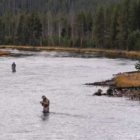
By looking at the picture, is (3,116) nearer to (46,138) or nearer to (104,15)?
(46,138)

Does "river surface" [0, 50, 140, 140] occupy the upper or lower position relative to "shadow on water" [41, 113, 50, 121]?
upper

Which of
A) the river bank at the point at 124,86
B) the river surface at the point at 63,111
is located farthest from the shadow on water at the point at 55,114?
the river bank at the point at 124,86

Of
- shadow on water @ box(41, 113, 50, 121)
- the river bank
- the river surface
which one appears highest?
the river bank

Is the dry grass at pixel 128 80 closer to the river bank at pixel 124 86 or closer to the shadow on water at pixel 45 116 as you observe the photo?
the river bank at pixel 124 86

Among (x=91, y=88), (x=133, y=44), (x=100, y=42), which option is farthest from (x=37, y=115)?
(x=100, y=42)

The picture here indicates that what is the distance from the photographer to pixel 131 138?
152ft

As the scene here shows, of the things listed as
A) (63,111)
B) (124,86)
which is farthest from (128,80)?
(63,111)

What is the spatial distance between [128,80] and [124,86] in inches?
203

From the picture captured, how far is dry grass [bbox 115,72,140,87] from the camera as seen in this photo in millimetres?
74719

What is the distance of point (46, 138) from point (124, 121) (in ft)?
31.9

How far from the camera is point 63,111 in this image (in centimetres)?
5897

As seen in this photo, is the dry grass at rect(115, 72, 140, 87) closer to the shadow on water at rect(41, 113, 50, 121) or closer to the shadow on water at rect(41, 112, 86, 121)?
the shadow on water at rect(41, 112, 86, 121)

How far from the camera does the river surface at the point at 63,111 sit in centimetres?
4819

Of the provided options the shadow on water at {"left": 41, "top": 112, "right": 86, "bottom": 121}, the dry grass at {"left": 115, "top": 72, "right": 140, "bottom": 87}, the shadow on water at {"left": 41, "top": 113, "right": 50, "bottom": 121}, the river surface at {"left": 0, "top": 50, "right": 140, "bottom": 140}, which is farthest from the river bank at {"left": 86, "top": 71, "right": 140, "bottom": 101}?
the shadow on water at {"left": 41, "top": 113, "right": 50, "bottom": 121}
